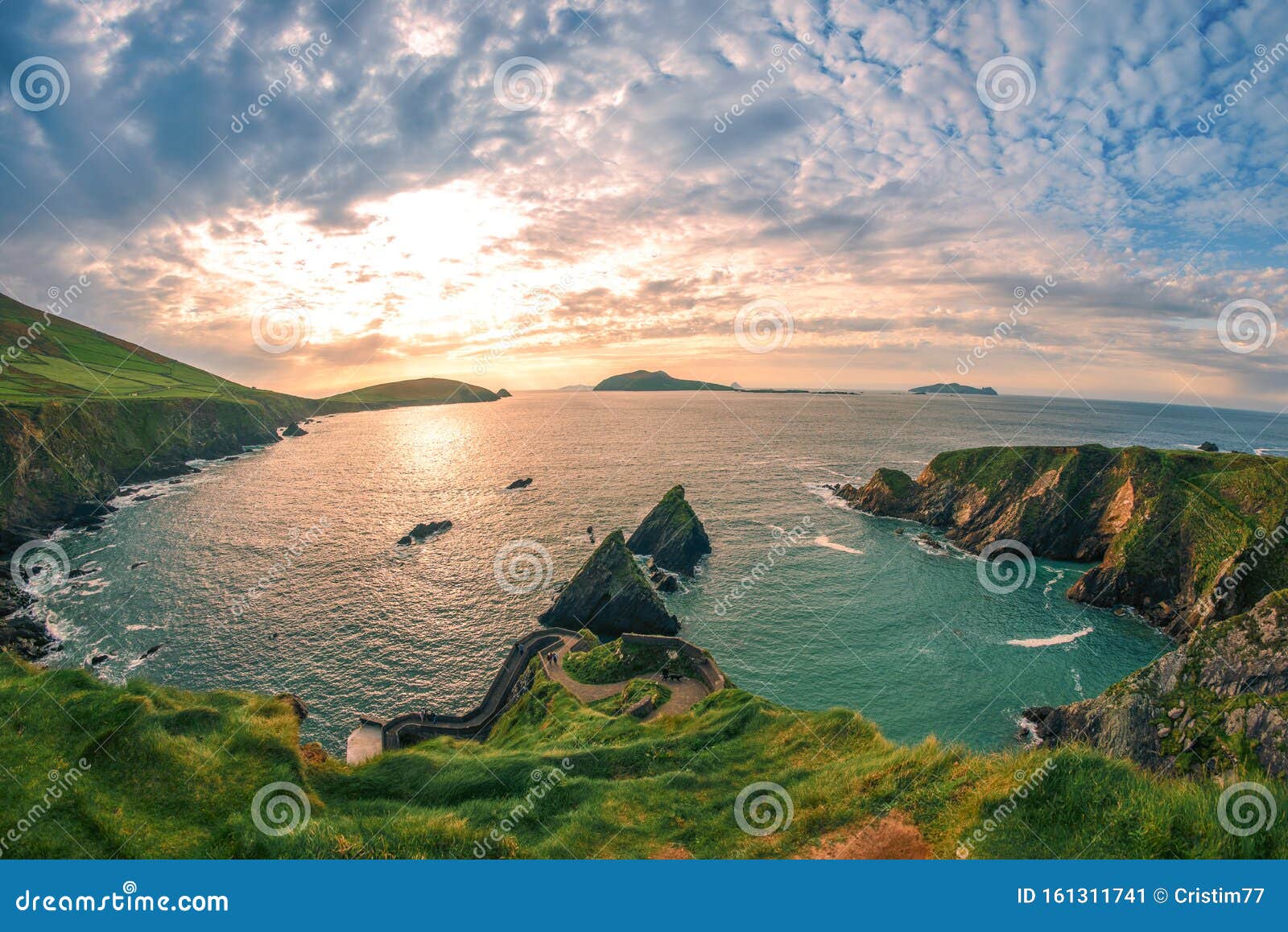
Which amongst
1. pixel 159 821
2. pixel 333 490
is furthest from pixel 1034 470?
pixel 333 490

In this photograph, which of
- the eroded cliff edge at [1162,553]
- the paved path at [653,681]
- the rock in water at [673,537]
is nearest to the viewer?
the eroded cliff edge at [1162,553]

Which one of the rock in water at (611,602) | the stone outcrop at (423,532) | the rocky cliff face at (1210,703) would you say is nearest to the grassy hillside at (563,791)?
the rocky cliff face at (1210,703)

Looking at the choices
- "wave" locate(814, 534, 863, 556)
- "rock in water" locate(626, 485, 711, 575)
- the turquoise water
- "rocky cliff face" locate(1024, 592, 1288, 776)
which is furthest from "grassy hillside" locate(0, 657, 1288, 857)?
"wave" locate(814, 534, 863, 556)

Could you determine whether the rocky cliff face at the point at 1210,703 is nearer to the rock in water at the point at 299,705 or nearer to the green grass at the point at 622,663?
the green grass at the point at 622,663

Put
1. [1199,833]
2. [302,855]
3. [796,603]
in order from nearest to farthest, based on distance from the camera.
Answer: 1. [1199,833]
2. [302,855]
3. [796,603]

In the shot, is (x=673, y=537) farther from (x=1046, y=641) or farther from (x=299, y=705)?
(x=299, y=705)

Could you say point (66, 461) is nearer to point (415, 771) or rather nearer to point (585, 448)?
point (585, 448)
